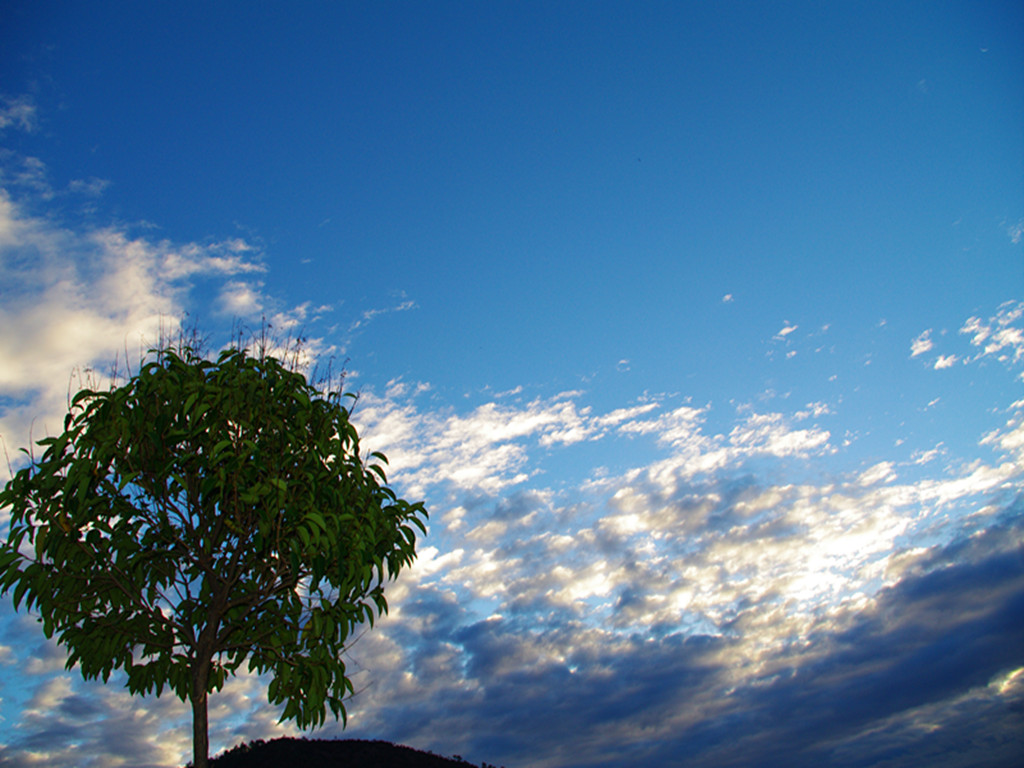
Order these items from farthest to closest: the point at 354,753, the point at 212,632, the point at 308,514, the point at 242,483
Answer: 1. the point at 354,753
2. the point at 212,632
3. the point at 242,483
4. the point at 308,514

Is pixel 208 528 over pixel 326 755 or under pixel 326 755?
over

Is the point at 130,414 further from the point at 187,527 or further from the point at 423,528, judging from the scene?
the point at 423,528

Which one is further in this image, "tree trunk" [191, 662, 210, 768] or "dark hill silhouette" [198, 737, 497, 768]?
"dark hill silhouette" [198, 737, 497, 768]

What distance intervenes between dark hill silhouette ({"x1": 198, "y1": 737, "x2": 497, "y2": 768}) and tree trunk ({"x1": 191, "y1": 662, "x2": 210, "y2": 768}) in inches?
143

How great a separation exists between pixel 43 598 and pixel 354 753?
802 centimetres

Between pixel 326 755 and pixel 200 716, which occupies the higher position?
pixel 200 716

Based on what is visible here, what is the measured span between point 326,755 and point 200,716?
182 inches

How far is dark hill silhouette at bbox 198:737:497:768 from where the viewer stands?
51.6ft

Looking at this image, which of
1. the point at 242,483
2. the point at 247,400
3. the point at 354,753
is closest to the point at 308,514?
the point at 242,483

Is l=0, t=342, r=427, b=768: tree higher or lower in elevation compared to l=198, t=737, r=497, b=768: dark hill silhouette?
higher

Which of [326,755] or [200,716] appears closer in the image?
[200,716]

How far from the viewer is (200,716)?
41.3ft

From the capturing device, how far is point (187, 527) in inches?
516

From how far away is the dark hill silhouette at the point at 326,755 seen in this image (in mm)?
15734
